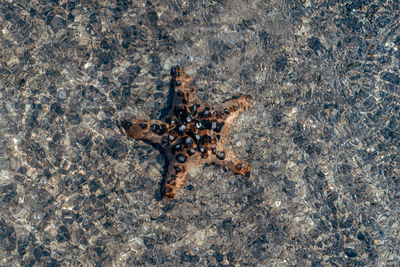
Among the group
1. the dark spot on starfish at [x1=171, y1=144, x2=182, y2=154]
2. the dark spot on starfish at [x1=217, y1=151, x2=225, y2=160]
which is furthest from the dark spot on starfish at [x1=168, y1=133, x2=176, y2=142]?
the dark spot on starfish at [x1=217, y1=151, x2=225, y2=160]

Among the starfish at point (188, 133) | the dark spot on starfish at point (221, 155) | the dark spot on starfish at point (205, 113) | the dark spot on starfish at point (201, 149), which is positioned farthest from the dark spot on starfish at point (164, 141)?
the dark spot on starfish at point (221, 155)

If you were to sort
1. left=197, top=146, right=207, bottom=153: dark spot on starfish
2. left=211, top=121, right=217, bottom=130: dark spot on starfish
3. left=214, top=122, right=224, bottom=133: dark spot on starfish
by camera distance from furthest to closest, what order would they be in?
left=214, top=122, right=224, bottom=133: dark spot on starfish < left=211, top=121, right=217, bottom=130: dark spot on starfish < left=197, top=146, right=207, bottom=153: dark spot on starfish

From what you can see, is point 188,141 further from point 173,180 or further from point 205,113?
point 173,180

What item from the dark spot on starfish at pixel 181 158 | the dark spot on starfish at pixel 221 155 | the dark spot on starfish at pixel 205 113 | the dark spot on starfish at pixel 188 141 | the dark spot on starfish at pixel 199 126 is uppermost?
the dark spot on starfish at pixel 205 113

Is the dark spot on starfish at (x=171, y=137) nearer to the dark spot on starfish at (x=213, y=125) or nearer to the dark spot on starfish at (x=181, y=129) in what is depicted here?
the dark spot on starfish at (x=181, y=129)

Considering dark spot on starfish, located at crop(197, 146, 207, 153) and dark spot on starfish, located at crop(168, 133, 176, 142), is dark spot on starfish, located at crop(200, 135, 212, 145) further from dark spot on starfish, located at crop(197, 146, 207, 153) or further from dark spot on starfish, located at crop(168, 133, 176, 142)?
dark spot on starfish, located at crop(168, 133, 176, 142)

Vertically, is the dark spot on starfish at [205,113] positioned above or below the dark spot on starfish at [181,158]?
above

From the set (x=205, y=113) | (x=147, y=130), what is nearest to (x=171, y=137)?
(x=147, y=130)

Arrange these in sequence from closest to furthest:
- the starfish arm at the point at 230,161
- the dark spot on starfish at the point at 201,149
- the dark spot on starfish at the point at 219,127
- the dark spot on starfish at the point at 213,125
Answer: the dark spot on starfish at the point at 201,149 → the dark spot on starfish at the point at 213,125 → the dark spot on starfish at the point at 219,127 → the starfish arm at the point at 230,161
